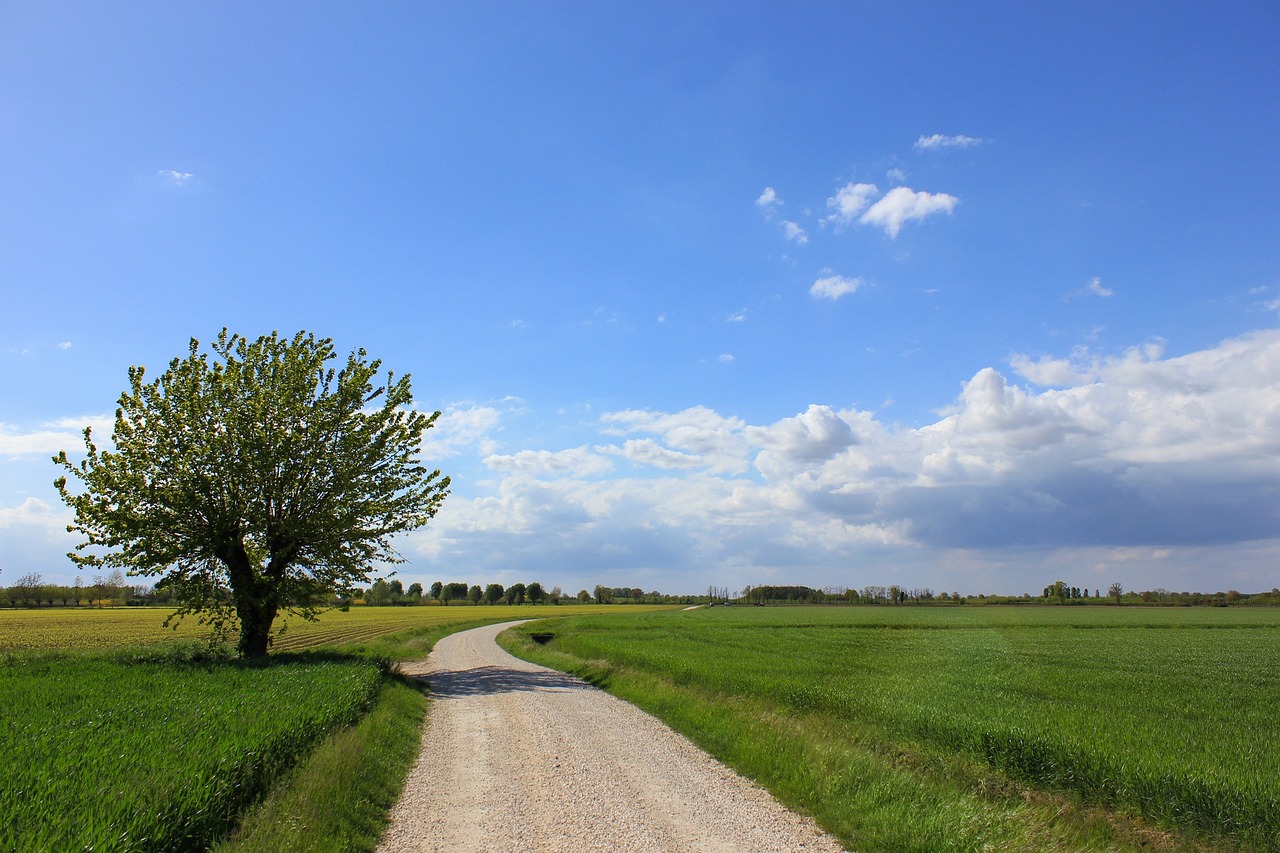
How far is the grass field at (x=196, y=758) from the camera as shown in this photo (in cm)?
703

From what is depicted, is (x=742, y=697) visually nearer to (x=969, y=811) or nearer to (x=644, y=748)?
(x=644, y=748)

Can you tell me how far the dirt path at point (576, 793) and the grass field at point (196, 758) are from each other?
738 millimetres

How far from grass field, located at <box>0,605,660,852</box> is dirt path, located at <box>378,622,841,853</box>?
2.42 ft

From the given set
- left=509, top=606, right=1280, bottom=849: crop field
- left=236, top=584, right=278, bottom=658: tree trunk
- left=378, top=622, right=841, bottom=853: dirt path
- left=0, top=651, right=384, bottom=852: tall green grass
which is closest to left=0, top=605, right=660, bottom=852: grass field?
left=0, top=651, right=384, bottom=852: tall green grass

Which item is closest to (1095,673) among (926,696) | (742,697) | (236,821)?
(926,696)

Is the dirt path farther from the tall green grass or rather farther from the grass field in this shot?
the tall green grass

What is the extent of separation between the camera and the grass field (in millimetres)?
7027

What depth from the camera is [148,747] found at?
9586mm

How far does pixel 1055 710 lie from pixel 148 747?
1772 cm

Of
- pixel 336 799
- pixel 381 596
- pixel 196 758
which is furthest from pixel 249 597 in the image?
pixel 381 596

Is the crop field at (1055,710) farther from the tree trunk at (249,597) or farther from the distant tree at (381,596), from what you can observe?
the distant tree at (381,596)

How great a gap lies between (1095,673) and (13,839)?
31.1 m

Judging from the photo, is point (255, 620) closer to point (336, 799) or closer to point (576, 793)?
point (336, 799)

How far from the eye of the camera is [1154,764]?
10.9m
